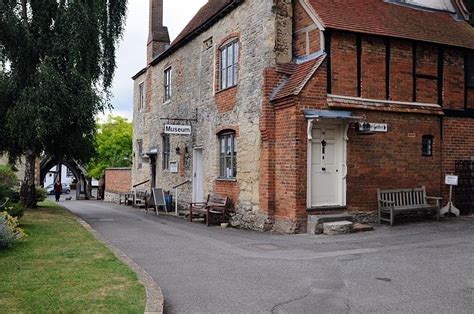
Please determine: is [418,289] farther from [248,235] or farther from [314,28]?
[314,28]

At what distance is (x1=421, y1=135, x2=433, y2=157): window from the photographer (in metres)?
13.8

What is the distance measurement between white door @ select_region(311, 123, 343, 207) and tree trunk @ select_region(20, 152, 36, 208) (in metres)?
10.5

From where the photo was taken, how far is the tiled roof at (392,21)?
12.7 metres

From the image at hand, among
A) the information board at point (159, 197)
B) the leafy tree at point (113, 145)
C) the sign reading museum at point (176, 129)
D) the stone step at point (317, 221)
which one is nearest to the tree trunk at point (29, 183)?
the information board at point (159, 197)

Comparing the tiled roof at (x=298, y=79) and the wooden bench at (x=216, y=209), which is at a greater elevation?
the tiled roof at (x=298, y=79)

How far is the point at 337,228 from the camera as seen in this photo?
461 inches

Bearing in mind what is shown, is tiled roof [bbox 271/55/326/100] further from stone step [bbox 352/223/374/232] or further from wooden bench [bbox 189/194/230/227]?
wooden bench [bbox 189/194/230/227]

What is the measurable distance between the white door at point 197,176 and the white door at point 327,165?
22.1 ft

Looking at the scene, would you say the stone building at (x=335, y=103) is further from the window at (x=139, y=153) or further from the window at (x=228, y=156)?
the window at (x=139, y=153)

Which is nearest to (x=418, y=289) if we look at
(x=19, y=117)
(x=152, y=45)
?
(x=19, y=117)

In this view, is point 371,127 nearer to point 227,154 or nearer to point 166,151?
point 227,154

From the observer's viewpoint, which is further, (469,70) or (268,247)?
(469,70)

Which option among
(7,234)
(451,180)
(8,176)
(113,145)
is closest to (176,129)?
(7,234)

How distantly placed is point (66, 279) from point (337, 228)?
683cm
